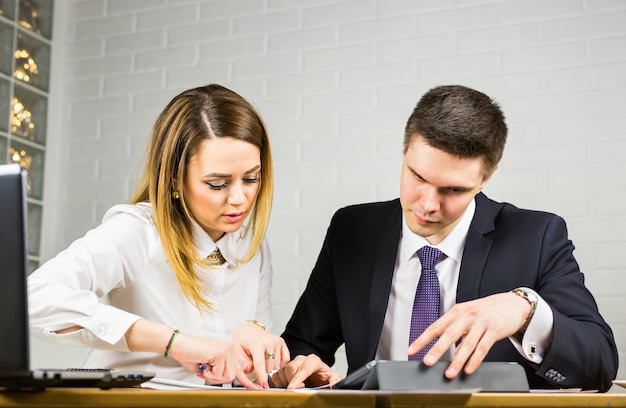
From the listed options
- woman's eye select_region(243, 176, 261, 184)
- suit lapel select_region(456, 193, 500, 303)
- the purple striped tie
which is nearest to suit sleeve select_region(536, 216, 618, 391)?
suit lapel select_region(456, 193, 500, 303)

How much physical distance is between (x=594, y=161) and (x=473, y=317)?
71.7 inches

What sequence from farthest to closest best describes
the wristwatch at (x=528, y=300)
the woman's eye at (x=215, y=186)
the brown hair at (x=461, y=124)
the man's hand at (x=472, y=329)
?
the woman's eye at (x=215, y=186) → the brown hair at (x=461, y=124) → the wristwatch at (x=528, y=300) → the man's hand at (x=472, y=329)

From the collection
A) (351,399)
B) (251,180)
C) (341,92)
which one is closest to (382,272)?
(251,180)

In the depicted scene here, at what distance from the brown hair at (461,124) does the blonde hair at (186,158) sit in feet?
1.32

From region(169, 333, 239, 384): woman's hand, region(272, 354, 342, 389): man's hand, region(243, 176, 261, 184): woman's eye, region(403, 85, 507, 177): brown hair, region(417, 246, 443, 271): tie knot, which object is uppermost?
region(403, 85, 507, 177): brown hair

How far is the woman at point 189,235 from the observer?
1868 mm

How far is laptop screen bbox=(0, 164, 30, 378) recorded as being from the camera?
1.00 metres

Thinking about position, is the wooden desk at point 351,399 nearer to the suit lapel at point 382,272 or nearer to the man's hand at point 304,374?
the man's hand at point 304,374

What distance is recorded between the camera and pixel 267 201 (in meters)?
2.08

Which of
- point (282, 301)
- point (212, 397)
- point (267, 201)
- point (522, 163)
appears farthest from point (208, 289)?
point (522, 163)

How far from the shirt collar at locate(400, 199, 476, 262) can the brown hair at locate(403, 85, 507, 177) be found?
0.16m

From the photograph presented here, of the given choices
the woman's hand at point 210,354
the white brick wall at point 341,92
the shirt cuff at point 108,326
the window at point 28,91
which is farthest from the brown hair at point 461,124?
the window at point 28,91

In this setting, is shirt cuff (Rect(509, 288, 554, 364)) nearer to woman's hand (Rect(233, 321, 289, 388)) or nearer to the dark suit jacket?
the dark suit jacket

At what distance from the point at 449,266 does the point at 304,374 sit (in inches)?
21.5
